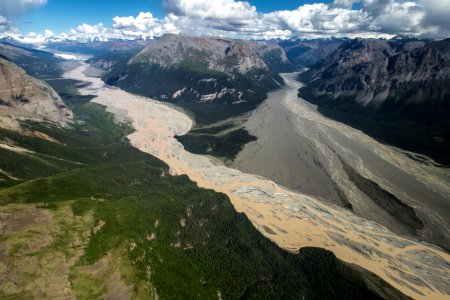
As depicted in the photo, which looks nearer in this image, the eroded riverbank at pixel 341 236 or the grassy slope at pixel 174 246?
the grassy slope at pixel 174 246

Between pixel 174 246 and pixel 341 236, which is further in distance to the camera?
pixel 341 236

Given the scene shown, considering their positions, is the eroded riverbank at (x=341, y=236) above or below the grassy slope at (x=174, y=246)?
below

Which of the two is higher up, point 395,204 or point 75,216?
point 75,216

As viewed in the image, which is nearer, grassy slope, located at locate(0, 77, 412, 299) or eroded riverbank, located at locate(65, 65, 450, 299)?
grassy slope, located at locate(0, 77, 412, 299)

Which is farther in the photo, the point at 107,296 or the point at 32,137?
the point at 32,137

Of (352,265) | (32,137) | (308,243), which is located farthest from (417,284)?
(32,137)

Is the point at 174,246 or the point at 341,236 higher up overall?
the point at 174,246

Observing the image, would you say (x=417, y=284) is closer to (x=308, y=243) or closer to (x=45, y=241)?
(x=308, y=243)

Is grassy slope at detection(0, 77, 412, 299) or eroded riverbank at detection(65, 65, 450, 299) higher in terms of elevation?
grassy slope at detection(0, 77, 412, 299)
